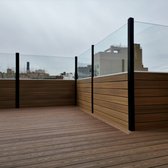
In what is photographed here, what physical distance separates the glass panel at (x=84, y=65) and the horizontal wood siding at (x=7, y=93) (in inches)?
83.9

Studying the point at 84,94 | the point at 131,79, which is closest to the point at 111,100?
the point at 131,79

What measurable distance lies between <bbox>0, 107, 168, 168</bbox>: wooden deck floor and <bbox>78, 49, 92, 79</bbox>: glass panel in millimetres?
2300

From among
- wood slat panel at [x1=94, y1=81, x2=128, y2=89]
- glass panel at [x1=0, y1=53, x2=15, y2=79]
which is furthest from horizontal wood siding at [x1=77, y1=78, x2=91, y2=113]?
glass panel at [x1=0, y1=53, x2=15, y2=79]

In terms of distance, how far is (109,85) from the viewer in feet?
12.0

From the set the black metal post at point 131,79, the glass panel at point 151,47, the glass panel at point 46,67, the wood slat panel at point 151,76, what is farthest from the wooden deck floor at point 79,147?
the glass panel at point 46,67

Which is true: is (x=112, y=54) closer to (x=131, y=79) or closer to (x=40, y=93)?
(x=131, y=79)

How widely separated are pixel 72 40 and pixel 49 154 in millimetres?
5658

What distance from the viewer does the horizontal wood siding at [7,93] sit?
5.63 m

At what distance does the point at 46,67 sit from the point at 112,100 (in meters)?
3.25

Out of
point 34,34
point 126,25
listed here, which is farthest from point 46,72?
point 126,25

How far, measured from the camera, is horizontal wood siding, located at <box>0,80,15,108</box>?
18.5 ft

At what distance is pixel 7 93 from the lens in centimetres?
567

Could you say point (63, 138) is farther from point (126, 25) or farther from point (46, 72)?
point (46, 72)

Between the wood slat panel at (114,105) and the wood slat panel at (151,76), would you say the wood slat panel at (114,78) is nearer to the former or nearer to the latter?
the wood slat panel at (151,76)
